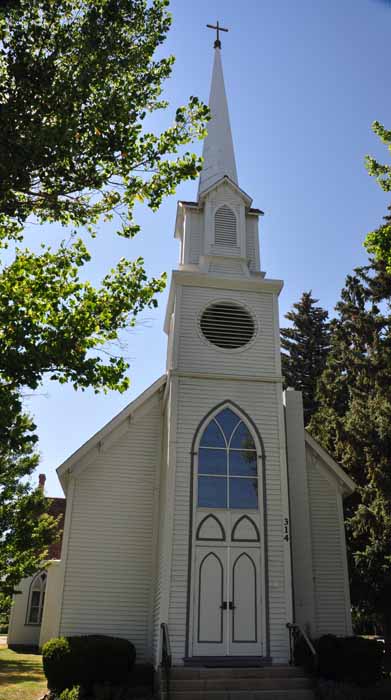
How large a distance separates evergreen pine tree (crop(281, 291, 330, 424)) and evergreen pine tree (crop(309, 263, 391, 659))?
955cm

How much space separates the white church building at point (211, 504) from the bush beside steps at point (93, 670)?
868 millimetres

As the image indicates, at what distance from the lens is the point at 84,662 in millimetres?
11781

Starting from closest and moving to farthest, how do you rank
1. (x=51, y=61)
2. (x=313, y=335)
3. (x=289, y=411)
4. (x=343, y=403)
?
1. (x=51, y=61)
2. (x=289, y=411)
3. (x=343, y=403)
4. (x=313, y=335)

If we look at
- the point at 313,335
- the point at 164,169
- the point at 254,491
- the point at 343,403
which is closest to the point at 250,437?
the point at 254,491

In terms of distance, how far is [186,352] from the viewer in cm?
1548

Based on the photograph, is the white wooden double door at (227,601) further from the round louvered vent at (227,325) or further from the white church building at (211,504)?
the round louvered vent at (227,325)

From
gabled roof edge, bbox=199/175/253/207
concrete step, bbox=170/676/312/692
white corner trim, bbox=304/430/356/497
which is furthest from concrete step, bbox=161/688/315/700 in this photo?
gabled roof edge, bbox=199/175/253/207

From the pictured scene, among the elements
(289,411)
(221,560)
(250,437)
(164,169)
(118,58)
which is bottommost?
(221,560)

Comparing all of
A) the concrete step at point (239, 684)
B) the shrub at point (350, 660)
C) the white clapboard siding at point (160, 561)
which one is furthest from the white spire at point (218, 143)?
the concrete step at point (239, 684)

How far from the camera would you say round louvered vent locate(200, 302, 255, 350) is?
52.1ft

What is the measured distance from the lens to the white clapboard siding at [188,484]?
12750mm

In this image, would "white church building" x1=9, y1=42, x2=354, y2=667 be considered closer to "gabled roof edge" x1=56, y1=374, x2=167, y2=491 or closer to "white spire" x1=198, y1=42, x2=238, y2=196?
"gabled roof edge" x1=56, y1=374, x2=167, y2=491

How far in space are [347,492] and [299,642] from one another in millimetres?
4689

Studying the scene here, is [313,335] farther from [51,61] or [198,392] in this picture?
[51,61]
